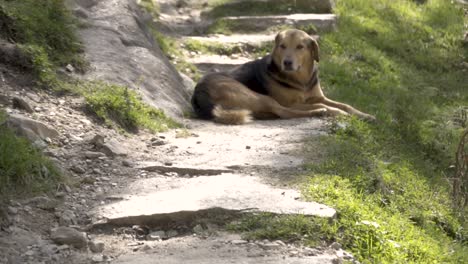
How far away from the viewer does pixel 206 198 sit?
5.78 m

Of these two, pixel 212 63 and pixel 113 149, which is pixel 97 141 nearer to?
pixel 113 149

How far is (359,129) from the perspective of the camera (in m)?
8.69

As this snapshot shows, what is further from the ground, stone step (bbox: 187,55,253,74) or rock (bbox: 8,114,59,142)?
rock (bbox: 8,114,59,142)

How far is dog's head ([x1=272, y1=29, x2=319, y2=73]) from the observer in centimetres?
962

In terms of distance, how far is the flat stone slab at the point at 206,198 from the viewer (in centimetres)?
557

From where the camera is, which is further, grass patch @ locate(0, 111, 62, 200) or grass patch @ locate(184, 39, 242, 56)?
grass patch @ locate(184, 39, 242, 56)

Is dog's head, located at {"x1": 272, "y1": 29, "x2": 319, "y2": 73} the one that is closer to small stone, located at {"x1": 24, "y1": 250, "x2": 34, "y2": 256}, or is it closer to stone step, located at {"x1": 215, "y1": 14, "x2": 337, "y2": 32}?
stone step, located at {"x1": 215, "y1": 14, "x2": 337, "y2": 32}

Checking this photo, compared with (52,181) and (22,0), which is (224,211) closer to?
(52,181)

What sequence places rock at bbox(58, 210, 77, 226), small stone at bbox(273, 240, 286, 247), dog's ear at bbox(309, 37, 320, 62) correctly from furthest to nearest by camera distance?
dog's ear at bbox(309, 37, 320, 62), rock at bbox(58, 210, 77, 226), small stone at bbox(273, 240, 286, 247)

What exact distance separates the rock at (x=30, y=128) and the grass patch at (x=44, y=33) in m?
1.13

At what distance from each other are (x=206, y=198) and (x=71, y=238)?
3.52 feet

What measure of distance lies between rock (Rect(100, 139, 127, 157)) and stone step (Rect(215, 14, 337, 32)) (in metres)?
6.56

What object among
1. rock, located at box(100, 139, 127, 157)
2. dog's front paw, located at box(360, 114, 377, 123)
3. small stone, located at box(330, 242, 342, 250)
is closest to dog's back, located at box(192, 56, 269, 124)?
dog's front paw, located at box(360, 114, 377, 123)

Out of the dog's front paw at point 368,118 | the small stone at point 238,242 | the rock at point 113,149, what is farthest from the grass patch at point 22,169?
the dog's front paw at point 368,118
